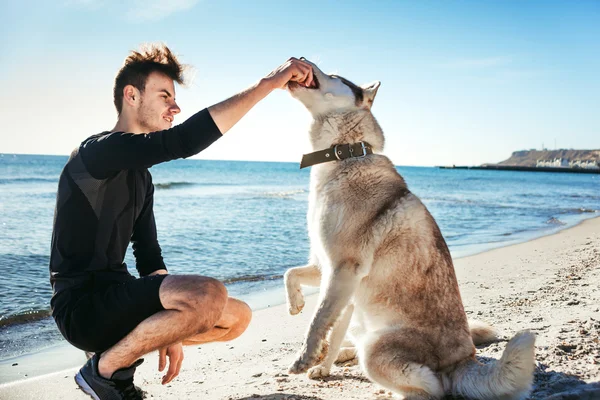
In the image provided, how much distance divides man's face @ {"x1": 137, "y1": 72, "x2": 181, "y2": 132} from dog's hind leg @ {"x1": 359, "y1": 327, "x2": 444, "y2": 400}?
2018 millimetres

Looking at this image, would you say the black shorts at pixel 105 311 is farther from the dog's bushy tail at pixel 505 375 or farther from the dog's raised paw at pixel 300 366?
the dog's bushy tail at pixel 505 375

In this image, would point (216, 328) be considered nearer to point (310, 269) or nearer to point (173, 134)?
point (310, 269)

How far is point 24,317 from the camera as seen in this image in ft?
18.3

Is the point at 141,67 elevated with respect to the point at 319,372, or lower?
elevated

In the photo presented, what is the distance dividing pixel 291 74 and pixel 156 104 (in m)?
0.97

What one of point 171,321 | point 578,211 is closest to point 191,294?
point 171,321

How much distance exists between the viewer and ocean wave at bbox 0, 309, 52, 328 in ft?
17.9

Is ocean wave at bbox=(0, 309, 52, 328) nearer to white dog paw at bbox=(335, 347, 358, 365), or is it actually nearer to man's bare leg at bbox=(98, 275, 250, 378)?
man's bare leg at bbox=(98, 275, 250, 378)

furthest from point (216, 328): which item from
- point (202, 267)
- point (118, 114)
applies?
point (202, 267)

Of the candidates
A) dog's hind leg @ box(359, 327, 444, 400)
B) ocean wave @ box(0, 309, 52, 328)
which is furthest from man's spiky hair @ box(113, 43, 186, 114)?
ocean wave @ box(0, 309, 52, 328)

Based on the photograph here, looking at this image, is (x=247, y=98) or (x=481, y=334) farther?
(x=481, y=334)

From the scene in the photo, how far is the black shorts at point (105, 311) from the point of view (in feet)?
9.03

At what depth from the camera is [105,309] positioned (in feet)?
9.02

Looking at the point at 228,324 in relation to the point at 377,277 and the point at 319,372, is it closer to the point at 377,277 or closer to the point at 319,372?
the point at 319,372
